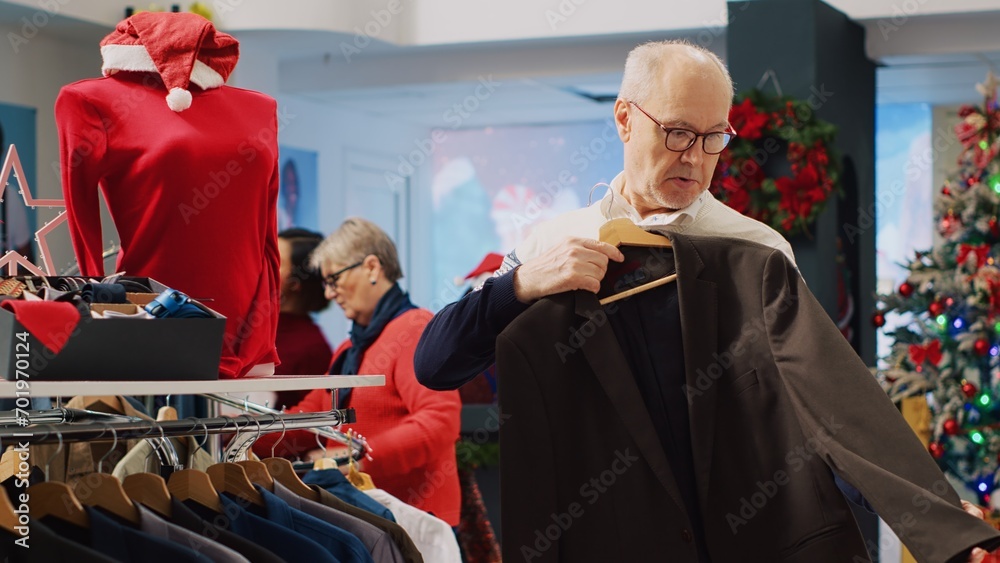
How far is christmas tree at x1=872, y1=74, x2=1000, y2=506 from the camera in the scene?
209 inches

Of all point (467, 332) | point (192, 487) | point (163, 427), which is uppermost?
point (467, 332)

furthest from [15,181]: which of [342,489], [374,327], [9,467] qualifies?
[9,467]

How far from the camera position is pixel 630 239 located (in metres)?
1.94

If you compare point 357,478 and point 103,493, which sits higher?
point 103,493

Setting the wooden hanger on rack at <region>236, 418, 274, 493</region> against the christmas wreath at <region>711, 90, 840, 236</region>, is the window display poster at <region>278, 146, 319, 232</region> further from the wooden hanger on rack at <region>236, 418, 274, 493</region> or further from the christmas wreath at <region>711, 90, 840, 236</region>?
the wooden hanger on rack at <region>236, 418, 274, 493</region>

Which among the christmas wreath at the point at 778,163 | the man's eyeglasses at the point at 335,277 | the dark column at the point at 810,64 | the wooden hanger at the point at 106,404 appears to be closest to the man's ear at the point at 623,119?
the wooden hanger at the point at 106,404

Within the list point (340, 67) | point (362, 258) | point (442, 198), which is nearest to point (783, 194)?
point (362, 258)

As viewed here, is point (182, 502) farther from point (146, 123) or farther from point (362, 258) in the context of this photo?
point (362, 258)

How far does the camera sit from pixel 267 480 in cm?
196

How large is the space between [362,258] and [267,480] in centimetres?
179

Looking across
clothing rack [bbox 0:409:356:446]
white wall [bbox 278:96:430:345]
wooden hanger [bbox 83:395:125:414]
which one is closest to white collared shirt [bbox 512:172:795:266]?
clothing rack [bbox 0:409:356:446]

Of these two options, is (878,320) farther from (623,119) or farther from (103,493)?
(103,493)

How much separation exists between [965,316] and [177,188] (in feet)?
14.3

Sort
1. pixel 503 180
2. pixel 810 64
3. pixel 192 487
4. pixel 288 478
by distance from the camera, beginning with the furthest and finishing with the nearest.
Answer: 1. pixel 503 180
2. pixel 810 64
3. pixel 288 478
4. pixel 192 487
